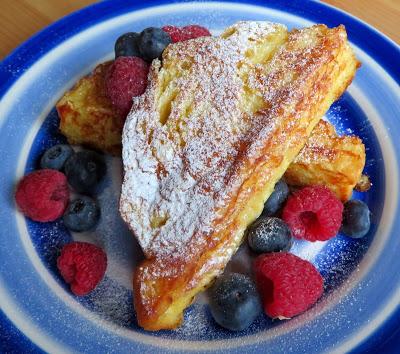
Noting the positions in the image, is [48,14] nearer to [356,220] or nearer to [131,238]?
[131,238]

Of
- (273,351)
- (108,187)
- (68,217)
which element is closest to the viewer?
(273,351)

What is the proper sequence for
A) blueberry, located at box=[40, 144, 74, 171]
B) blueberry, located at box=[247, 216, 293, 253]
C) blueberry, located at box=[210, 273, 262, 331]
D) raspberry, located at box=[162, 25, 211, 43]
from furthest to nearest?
1. raspberry, located at box=[162, 25, 211, 43]
2. blueberry, located at box=[40, 144, 74, 171]
3. blueberry, located at box=[247, 216, 293, 253]
4. blueberry, located at box=[210, 273, 262, 331]

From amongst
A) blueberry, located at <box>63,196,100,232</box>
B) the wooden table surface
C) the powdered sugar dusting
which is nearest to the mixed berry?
blueberry, located at <box>63,196,100,232</box>

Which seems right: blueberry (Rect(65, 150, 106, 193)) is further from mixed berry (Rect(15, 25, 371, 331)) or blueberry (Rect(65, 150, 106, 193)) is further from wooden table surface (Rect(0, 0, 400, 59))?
wooden table surface (Rect(0, 0, 400, 59))

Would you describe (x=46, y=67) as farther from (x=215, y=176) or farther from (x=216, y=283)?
(x=216, y=283)

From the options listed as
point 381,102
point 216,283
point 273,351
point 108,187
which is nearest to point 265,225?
point 216,283

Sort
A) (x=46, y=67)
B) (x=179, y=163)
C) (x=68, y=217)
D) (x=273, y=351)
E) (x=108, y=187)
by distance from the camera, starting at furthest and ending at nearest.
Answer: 1. (x=46, y=67)
2. (x=108, y=187)
3. (x=68, y=217)
4. (x=179, y=163)
5. (x=273, y=351)

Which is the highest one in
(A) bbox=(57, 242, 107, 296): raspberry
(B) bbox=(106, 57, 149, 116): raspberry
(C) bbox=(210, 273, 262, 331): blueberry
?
(B) bbox=(106, 57, 149, 116): raspberry
